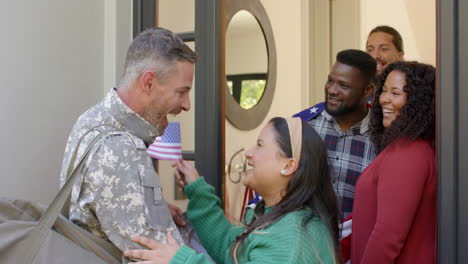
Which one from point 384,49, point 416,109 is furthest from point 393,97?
point 384,49

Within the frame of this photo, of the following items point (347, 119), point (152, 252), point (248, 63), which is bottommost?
point (152, 252)

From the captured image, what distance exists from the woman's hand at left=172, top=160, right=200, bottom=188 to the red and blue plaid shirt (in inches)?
28.8

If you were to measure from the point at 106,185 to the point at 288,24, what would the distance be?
307cm

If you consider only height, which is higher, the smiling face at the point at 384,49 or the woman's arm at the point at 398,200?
the smiling face at the point at 384,49

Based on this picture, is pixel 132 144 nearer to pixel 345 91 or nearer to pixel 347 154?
pixel 347 154

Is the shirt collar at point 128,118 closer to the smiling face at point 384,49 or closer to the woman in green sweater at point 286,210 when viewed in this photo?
the woman in green sweater at point 286,210

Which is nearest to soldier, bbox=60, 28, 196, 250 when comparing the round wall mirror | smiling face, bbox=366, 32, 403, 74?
the round wall mirror

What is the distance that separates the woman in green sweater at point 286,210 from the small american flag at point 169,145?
63cm

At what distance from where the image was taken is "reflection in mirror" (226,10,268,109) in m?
3.10

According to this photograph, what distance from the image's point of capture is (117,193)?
126cm

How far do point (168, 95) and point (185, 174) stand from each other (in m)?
0.40

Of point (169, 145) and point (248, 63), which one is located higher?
point (248, 63)

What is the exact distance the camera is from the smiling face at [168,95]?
146 centimetres

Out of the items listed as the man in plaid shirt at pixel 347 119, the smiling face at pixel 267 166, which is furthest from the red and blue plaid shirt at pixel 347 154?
the smiling face at pixel 267 166
